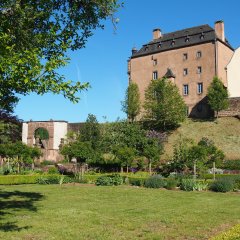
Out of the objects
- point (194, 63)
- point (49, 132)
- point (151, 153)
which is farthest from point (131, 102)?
point (151, 153)

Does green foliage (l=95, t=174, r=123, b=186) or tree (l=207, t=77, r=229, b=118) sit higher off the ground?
tree (l=207, t=77, r=229, b=118)

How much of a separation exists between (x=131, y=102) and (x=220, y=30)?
1616cm

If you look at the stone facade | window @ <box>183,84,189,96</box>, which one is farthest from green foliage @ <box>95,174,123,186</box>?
window @ <box>183,84,189,96</box>

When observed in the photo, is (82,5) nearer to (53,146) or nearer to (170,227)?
(170,227)

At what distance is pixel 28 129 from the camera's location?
57.7 meters

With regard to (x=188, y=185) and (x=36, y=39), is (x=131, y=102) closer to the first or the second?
(x=188, y=185)

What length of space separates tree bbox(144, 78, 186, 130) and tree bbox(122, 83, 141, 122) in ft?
16.0

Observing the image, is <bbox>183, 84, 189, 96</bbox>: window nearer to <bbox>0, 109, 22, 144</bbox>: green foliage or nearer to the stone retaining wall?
the stone retaining wall

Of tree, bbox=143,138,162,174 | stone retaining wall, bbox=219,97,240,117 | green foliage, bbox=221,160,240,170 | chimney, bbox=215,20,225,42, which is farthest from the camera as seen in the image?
chimney, bbox=215,20,225,42

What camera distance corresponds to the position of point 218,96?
48031mm

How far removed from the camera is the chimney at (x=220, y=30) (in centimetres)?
5324

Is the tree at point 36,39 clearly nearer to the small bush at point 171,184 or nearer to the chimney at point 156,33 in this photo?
the small bush at point 171,184

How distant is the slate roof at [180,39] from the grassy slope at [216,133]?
1166cm

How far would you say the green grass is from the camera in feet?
31.2
